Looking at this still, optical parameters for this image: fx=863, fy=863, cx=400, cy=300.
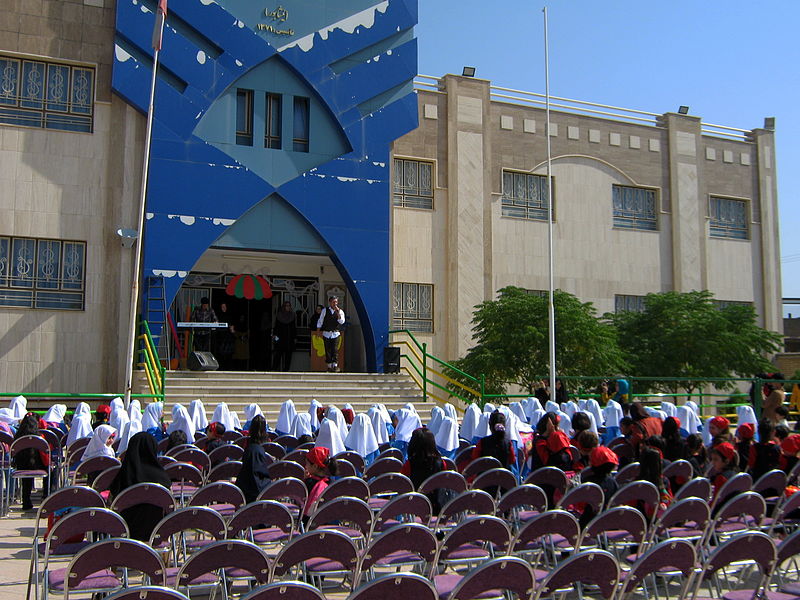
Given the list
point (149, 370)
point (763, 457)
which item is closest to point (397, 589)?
point (763, 457)

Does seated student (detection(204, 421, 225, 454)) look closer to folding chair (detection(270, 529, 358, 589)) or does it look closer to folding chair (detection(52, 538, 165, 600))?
folding chair (detection(52, 538, 165, 600))

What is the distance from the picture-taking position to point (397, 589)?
404 cm

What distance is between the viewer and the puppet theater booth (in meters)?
22.3

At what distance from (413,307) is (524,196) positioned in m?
5.21

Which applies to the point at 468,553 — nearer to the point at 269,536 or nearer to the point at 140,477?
the point at 269,536

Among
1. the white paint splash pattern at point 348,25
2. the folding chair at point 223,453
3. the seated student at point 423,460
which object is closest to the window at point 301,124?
the white paint splash pattern at point 348,25

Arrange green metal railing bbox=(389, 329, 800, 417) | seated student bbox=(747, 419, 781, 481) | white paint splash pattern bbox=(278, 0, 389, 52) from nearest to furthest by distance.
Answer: seated student bbox=(747, 419, 781, 481)
green metal railing bbox=(389, 329, 800, 417)
white paint splash pattern bbox=(278, 0, 389, 52)

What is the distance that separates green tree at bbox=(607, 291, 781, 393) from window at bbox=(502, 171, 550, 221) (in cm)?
421

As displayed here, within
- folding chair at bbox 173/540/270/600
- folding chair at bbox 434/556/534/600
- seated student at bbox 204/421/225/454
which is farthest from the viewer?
seated student at bbox 204/421/225/454

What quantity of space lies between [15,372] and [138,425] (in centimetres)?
952

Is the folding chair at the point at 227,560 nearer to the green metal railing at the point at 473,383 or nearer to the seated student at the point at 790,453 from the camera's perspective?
the seated student at the point at 790,453

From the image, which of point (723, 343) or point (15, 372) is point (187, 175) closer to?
point (15, 372)

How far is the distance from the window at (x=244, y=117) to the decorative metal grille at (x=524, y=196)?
8.13 metres

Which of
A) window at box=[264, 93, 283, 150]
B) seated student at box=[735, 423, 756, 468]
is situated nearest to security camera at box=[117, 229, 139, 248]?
window at box=[264, 93, 283, 150]
